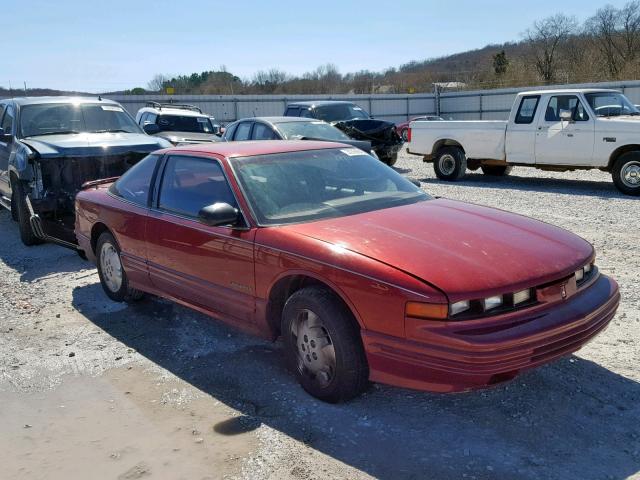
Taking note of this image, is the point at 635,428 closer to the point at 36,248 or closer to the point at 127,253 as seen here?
the point at 127,253

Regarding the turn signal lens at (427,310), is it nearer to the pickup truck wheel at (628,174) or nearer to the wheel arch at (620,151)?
the pickup truck wheel at (628,174)

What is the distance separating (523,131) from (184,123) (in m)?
8.20

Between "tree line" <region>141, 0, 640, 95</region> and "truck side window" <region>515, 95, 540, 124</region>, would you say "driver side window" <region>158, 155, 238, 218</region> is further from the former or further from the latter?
"tree line" <region>141, 0, 640, 95</region>

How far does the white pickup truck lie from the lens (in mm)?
11062

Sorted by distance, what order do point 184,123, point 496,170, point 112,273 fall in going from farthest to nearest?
point 184,123
point 496,170
point 112,273

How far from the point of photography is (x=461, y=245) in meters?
3.50

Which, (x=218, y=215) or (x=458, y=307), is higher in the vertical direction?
(x=218, y=215)

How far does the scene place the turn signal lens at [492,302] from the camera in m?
3.12

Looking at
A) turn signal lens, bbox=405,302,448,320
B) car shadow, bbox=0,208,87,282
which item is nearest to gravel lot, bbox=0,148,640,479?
turn signal lens, bbox=405,302,448,320

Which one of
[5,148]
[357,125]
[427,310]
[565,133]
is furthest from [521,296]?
[357,125]

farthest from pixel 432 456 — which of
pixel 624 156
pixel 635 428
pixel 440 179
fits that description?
pixel 440 179

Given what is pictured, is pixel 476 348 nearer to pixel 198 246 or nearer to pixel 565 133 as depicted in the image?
pixel 198 246

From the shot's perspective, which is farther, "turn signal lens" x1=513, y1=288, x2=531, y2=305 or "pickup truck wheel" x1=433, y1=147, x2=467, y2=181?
"pickup truck wheel" x1=433, y1=147, x2=467, y2=181

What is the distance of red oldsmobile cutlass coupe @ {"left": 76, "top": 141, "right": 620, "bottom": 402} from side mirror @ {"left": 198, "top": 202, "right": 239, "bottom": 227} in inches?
0.4
